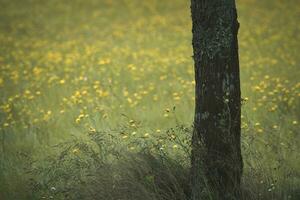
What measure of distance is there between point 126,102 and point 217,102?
3.41m

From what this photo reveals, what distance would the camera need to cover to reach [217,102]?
4.07 m

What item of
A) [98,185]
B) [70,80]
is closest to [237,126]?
[98,185]

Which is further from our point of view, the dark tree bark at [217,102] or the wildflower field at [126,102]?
the wildflower field at [126,102]

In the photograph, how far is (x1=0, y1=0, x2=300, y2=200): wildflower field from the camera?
14.4ft

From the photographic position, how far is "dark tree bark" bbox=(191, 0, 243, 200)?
4.04 metres

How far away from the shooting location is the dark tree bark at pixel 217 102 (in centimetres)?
404

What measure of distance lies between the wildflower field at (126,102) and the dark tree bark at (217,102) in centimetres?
25

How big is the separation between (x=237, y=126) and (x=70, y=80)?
17.2 ft

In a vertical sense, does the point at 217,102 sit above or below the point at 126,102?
below

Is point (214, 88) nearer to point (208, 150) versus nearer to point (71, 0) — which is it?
point (208, 150)

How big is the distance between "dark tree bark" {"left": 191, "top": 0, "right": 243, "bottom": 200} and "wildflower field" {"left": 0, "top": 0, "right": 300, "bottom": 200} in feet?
0.82

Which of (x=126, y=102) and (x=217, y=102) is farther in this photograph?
(x=126, y=102)

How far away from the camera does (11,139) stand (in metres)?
6.33

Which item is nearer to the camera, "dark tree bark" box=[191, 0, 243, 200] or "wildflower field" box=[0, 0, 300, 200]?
"dark tree bark" box=[191, 0, 243, 200]
